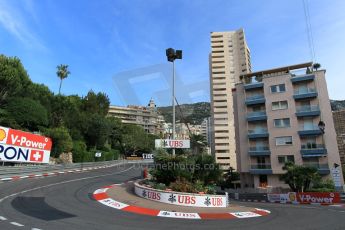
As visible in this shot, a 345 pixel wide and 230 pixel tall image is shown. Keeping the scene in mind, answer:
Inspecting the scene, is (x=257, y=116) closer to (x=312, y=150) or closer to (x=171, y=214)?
(x=312, y=150)

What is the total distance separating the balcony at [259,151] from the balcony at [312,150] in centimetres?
541

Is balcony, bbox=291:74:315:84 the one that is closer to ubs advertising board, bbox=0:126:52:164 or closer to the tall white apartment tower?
ubs advertising board, bbox=0:126:52:164

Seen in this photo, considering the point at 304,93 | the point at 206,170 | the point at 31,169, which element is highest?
the point at 304,93

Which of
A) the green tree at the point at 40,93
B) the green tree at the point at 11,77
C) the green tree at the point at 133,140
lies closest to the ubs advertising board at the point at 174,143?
the green tree at the point at 11,77

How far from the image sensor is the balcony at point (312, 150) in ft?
143

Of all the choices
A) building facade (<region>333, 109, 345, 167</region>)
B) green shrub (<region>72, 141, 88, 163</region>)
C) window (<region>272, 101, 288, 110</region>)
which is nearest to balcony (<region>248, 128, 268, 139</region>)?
window (<region>272, 101, 288, 110</region>)

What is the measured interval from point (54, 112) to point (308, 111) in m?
45.4

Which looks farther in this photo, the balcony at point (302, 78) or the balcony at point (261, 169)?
the balcony at point (261, 169)

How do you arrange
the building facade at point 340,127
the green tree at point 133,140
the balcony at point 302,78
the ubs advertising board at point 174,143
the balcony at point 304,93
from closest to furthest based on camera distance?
the ubs advertising board at point 174,143, the balcony at point 304,93, the balcony at point 302,78, the building facade at point 340,127, the green tree at point 133,140

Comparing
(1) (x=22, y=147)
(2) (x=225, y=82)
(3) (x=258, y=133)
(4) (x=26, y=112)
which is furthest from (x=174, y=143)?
(2) (x=225, y=82)

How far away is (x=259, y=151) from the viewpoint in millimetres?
47938

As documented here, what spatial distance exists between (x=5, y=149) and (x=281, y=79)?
42.7m

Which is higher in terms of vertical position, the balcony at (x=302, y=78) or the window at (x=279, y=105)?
the balcony at (x=302, y=78)

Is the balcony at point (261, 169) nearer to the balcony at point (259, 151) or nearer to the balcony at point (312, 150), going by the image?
the balcony at point (259, 151)
